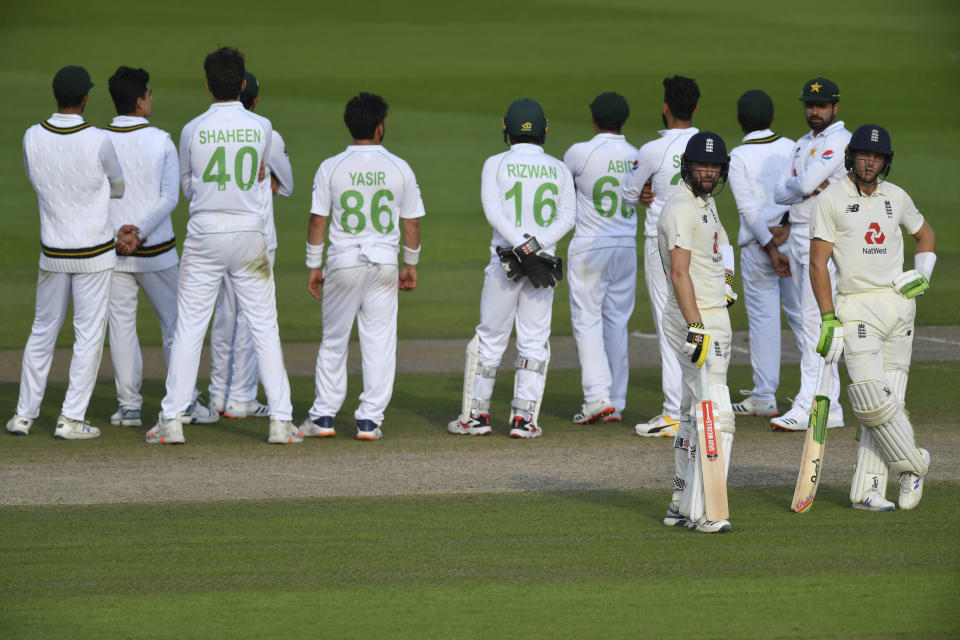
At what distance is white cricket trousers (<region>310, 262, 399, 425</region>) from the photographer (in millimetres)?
10148

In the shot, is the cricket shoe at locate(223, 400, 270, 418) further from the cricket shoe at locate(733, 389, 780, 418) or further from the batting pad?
the batting pad

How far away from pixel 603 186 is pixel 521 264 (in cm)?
104

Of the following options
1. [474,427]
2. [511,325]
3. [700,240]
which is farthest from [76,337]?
[700,240]

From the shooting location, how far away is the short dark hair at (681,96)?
33.9ft

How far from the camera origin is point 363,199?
10039 mm

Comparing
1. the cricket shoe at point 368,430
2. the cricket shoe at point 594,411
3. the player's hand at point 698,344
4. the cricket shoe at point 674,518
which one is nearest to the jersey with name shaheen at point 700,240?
the player's hand at point 698,344

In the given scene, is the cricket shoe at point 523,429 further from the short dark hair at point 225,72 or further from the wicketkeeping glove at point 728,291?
the short dark hair at point 225,72

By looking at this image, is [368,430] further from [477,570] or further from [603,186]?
[477,570]

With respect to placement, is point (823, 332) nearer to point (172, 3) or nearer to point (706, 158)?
point (706, 158)

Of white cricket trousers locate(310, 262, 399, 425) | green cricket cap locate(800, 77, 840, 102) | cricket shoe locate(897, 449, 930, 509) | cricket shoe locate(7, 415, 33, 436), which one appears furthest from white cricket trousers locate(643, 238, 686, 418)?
cricket shoe locate(7, 415, 33, 436)

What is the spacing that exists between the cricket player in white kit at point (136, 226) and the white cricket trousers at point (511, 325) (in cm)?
235

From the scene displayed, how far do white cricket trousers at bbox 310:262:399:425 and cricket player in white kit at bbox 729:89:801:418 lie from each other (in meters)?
A: 2.79

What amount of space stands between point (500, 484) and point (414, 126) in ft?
102

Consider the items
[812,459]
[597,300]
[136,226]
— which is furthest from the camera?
[597,300]
